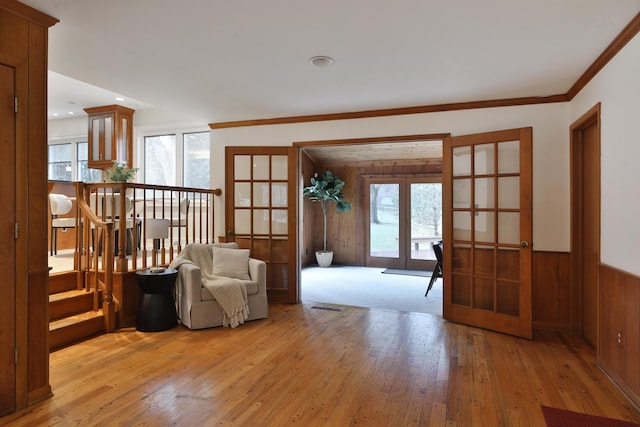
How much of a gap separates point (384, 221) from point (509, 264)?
14.9 feet

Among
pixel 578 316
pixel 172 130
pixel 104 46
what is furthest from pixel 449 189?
pixel 172 130

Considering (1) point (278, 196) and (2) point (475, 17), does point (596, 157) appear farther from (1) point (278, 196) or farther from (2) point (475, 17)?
(1) point (278, 196)

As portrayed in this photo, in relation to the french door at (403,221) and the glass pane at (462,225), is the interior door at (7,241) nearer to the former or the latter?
the glass pane at (462,225)

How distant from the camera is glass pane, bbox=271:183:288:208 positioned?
4.94 m

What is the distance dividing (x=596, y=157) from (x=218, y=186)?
4243 millimetres

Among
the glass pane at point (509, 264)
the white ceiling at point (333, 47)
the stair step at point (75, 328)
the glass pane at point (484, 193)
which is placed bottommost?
the stair step at point (75, 328)

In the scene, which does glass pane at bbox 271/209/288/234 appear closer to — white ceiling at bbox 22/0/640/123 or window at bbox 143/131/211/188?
white ceiling at bbox 22/0/640/123

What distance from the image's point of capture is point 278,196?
16.3 ft

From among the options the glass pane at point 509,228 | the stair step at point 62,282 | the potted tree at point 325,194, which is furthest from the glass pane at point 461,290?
the potted tree at point 325,194

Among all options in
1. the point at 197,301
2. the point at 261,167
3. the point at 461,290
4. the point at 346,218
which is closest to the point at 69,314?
the point at 197,301

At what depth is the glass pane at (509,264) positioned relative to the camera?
12.1ft

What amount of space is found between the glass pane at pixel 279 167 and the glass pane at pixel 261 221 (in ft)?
1.59

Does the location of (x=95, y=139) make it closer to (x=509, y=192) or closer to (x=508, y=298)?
(x=509, y=192)

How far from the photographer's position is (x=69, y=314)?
11.7 ft
